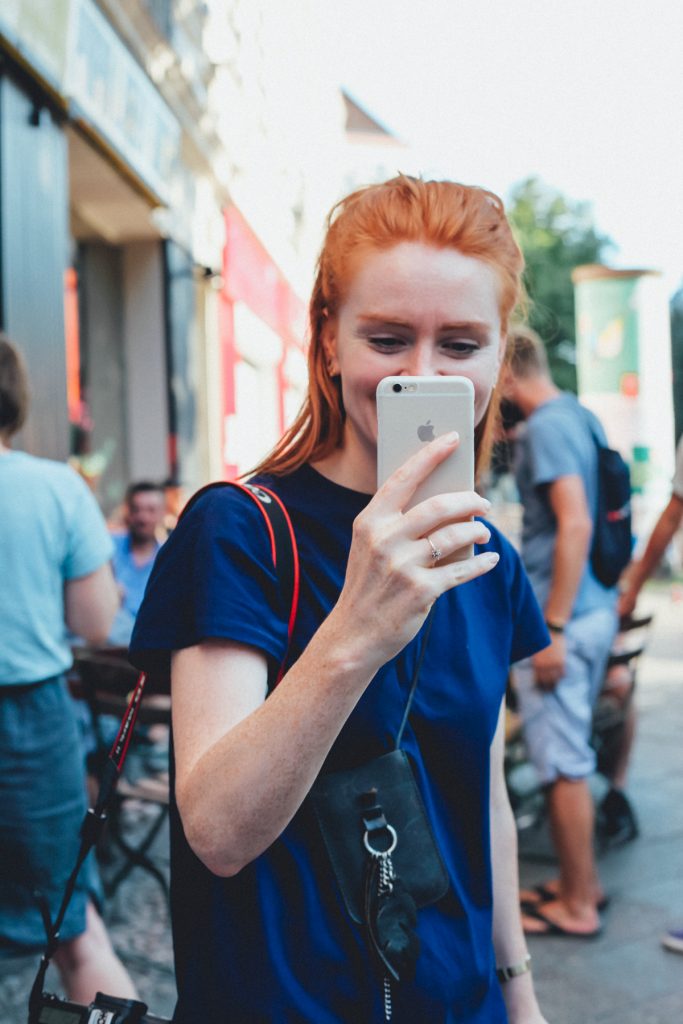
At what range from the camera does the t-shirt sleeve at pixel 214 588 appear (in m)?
1.19

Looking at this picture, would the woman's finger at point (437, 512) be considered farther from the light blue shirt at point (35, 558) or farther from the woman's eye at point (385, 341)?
the light blue shirt at point (35, 558)

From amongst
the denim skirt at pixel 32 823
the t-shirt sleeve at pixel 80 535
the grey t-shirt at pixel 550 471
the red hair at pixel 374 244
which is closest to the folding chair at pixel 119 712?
the t-shirt sleeve at pixel 80 535

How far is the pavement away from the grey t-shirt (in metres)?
1.20

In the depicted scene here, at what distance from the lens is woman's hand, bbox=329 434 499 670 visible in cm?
105

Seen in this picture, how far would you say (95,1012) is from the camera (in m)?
1.41

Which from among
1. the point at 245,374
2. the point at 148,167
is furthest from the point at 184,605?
the point at 245,374

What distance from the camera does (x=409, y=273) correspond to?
51.1 inches

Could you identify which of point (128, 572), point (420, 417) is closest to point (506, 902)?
point (420, 417)

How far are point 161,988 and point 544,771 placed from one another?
152 cm

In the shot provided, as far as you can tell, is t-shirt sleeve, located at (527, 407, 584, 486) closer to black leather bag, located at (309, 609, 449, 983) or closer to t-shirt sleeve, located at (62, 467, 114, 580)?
t-shirt sleeve, located at (62, 467, 114, 580)

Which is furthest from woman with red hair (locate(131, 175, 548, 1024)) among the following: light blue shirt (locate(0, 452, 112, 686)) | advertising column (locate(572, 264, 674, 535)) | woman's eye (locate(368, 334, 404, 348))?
advertising column (locate(572, 264, 674, 535))

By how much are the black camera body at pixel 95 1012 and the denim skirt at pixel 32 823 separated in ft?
3.66

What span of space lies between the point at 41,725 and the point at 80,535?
0.50m

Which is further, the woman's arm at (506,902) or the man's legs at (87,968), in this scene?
the man's legs at (87,968)
